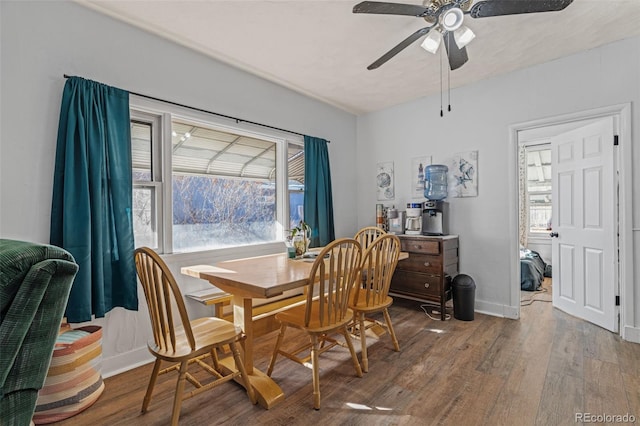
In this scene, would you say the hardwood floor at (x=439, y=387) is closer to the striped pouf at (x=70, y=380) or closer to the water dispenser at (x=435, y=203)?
the striped pouf at (x=70, y=380)

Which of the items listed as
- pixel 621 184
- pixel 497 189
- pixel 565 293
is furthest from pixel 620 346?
pixel 497 189

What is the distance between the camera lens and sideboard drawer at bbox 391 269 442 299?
3.40 m

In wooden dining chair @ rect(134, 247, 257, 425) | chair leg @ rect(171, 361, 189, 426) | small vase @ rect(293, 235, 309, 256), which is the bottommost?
chair leg @ rect(171, 361, 189, 426)

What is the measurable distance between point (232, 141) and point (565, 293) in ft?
13.4

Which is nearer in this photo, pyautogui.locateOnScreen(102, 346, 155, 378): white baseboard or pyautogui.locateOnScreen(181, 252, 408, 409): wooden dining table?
pyautogui.locateOnScreen(181, 252, 408, 409): wooden dining table

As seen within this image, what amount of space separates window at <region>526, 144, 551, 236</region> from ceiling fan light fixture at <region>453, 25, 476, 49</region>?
456 centimetres

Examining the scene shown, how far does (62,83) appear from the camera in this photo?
2.10m

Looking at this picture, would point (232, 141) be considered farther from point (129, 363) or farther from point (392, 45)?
point (129, 363)

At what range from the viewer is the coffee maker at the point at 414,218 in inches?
145

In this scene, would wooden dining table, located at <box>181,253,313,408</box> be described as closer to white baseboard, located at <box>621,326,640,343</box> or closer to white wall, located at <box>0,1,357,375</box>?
white wall, located at <box>0,1,357,375</box>

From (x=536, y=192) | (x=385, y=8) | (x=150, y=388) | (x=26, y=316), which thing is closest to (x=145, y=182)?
(x=150, y=388)

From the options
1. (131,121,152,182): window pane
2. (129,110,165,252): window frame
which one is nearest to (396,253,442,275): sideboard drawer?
(129,110,165,252): window frame

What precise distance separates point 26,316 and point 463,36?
8.63 ft

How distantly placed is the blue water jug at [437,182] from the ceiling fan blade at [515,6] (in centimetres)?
209
